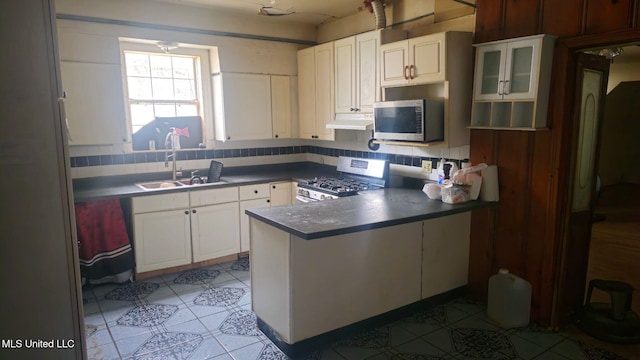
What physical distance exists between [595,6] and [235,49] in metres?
3.21

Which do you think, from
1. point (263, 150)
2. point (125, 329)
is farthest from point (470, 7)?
point (125, 329)

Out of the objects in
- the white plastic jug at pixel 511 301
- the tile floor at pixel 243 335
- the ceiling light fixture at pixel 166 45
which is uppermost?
the ceiling light fixture at pixel 166 45

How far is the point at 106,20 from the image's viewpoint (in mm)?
3672

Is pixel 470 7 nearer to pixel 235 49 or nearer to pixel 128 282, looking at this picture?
pixel 235 49

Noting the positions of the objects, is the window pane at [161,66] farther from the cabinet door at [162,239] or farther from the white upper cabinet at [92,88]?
the cabinet door at [162,239]

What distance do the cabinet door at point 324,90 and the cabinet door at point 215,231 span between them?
4.01 feet

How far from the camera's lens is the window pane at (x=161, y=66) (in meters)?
4.19

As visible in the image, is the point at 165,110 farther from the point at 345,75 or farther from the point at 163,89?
the point at 345,75

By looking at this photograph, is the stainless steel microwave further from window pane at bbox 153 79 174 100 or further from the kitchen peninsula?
window pane at bbox 153 79 174 100

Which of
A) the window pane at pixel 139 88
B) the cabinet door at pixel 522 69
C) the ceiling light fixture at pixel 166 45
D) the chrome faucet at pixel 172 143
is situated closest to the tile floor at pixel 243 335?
the chrome faucet at pixel 172 143

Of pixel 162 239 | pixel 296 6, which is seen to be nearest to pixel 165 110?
pixel 162 239

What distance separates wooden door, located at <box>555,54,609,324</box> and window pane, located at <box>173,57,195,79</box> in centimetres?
356

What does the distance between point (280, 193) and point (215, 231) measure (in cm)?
80

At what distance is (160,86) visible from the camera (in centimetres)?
425
